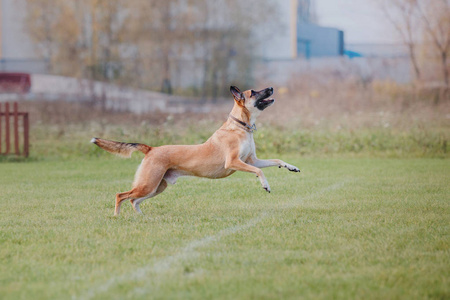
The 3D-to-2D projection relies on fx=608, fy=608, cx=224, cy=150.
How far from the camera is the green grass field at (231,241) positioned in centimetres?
455

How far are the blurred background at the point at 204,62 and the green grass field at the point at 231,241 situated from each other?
1130 cm

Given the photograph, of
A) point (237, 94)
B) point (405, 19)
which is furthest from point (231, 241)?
point (405, 19)

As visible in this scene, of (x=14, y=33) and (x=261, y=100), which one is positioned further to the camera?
(x=14, y=33)

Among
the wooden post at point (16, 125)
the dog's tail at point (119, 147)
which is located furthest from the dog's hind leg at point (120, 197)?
the wooden post at point (16, 125)

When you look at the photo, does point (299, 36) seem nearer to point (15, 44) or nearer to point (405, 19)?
point (405, 19)

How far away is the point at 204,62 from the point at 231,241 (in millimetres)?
21943

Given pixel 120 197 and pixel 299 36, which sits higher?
pixel 299 36

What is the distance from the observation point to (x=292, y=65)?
2603 centimetres

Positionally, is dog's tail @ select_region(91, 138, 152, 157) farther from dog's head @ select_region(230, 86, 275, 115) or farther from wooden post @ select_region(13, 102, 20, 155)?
wooden post @ select_region(13, 102, 20, 155)

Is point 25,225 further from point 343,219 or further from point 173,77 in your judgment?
point 173,77

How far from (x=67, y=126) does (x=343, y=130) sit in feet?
34.5

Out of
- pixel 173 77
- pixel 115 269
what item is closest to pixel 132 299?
pixel 115 269

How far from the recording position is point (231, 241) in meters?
6.13

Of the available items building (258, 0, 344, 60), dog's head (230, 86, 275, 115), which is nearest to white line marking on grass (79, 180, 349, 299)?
dog's head (230, 86, 275, 115)
